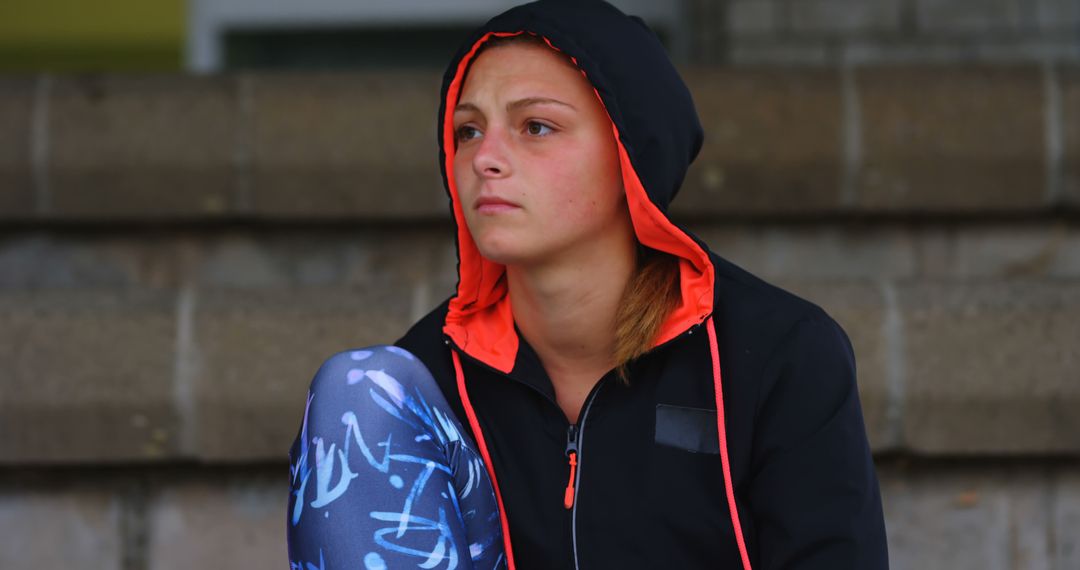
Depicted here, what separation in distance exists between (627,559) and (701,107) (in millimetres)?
1712

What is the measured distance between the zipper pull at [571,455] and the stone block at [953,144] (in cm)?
160

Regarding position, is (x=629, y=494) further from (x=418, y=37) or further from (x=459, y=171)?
(x=418, y=37)

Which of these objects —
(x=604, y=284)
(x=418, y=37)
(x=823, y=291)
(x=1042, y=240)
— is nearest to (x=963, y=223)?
(x=1042, y=240)

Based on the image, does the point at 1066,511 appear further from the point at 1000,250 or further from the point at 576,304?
the point at 576,304

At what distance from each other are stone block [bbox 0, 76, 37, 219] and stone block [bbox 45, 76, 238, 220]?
59 millimetres

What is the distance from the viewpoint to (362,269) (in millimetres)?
3400

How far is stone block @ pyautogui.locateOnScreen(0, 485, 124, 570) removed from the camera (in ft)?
9.60

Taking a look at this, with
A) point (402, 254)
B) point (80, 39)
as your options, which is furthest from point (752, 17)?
point (80, 39)

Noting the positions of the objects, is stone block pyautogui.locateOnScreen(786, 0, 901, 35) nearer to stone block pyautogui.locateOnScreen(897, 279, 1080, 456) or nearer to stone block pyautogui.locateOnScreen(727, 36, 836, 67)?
stone block pyautogui.locateOnScreen(727, 36, 836, 67)

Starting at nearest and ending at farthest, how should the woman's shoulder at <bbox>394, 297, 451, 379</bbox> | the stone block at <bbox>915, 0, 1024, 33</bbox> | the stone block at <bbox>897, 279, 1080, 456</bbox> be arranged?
the woman's shoulder at <bbox>394, 297, 451, 379</bbox> → the stone block at <bbox>897, 279, 1080, 456</bbox> → the stone block at <bbox>915, 0, 1024, 33</bbox>

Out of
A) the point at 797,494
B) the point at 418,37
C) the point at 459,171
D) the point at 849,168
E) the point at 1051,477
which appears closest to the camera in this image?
the point at 797,494

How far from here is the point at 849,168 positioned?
3.27 m

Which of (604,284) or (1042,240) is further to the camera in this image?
(1042,240)

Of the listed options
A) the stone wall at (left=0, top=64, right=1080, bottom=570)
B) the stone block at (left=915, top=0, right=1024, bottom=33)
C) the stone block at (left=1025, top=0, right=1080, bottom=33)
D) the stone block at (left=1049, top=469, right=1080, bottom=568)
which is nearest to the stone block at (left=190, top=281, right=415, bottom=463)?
the stone wall at (left=0, top=64, right=1080, bottom=570)
